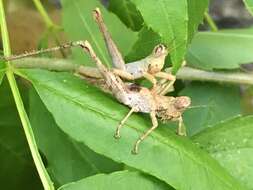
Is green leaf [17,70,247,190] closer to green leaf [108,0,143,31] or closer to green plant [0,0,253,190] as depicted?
green plant [0,0,253,190]

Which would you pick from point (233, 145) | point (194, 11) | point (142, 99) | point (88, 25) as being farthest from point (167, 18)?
point (88, 25)

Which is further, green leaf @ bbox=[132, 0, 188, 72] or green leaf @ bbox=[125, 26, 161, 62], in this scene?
green leaf @ bbox=[125, 26, 161, 62]

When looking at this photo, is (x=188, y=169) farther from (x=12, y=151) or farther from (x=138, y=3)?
(x=12, y=151)

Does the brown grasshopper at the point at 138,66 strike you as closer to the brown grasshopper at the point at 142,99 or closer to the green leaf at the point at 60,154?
the brown grasshopper at the point at 142,99

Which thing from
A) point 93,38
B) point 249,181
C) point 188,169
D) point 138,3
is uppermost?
point 138,3

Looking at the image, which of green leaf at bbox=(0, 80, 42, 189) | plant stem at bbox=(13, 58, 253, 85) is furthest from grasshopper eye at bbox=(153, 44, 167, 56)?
green leaf at bbox=(0, 80, 42, 189)

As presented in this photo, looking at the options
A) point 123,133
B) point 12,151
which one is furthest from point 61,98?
point 12,151

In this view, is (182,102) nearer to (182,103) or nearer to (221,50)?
(182,103)

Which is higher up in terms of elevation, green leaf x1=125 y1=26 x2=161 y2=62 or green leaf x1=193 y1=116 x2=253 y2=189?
green leaf x1=125 y1=26 x2=161 y2=62
